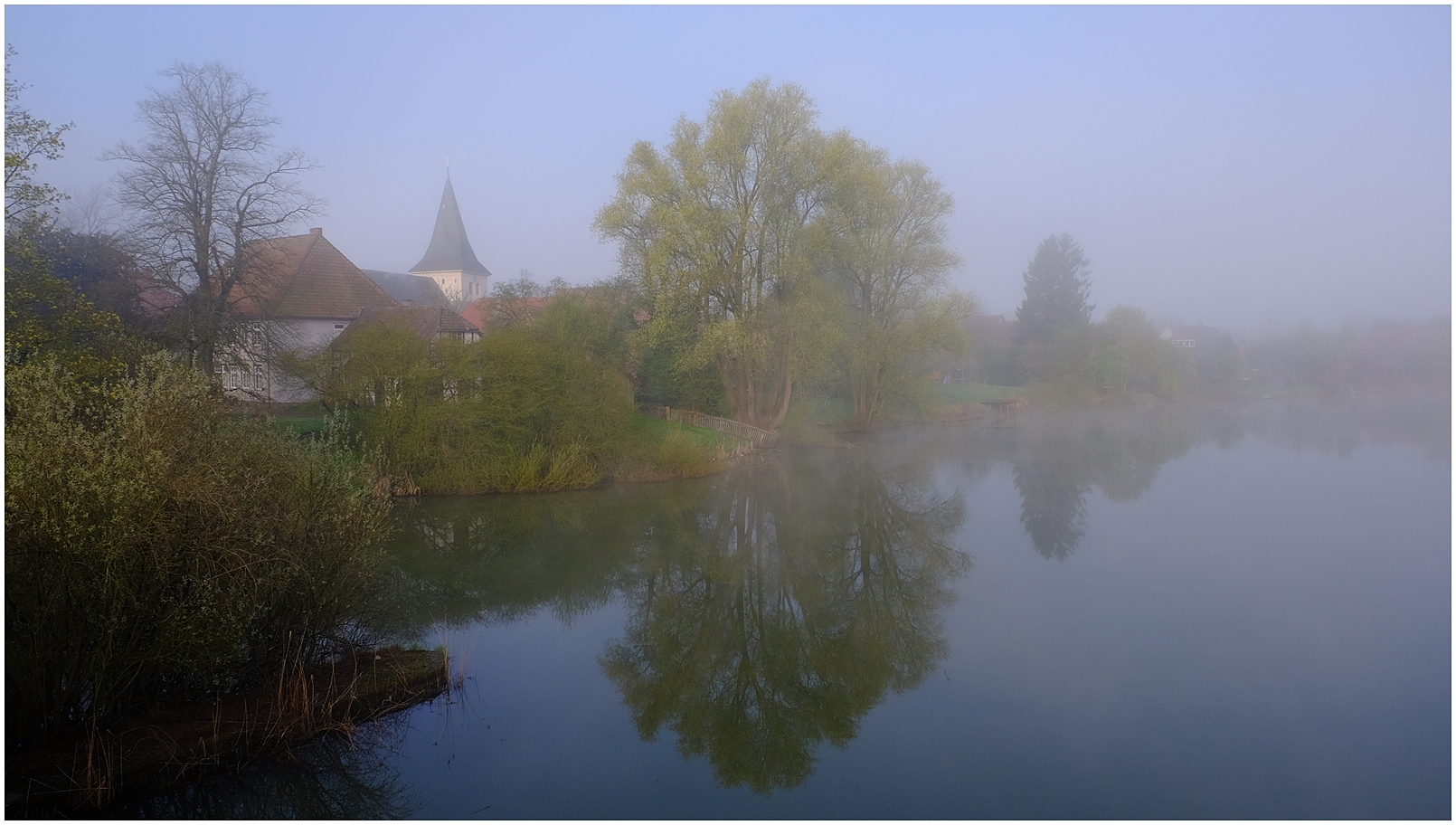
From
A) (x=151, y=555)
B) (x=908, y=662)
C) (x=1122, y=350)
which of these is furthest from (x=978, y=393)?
(x=151, y=555)

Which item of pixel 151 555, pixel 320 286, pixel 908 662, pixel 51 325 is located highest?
pixel 320 286

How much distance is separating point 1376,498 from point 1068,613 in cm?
1162

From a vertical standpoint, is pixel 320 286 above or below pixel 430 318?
above

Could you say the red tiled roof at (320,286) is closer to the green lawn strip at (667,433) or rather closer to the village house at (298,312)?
the village house at (298,312)

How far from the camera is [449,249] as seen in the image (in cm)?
5678

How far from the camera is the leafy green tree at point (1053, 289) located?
4962 centimetres

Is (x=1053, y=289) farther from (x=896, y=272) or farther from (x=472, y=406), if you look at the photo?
(x=472, y=406)

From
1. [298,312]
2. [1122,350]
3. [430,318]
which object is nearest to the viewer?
[430,318]

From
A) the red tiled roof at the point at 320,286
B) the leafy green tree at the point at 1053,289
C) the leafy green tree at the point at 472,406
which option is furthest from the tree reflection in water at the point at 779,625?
the leafy green tree at the point at 1053,289

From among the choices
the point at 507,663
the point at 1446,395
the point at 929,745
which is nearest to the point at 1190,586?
the point at 929,745

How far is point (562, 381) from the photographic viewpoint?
57.1 feet

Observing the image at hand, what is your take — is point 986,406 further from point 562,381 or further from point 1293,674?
point 1293,674

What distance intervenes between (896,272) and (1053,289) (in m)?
27.8

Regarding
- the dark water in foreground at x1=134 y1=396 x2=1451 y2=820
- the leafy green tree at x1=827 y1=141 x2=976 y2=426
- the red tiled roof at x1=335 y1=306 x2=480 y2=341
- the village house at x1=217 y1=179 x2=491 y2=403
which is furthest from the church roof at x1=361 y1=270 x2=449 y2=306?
the dark water in foreground at x1=134 y1=396 x2=1451 y2=820
